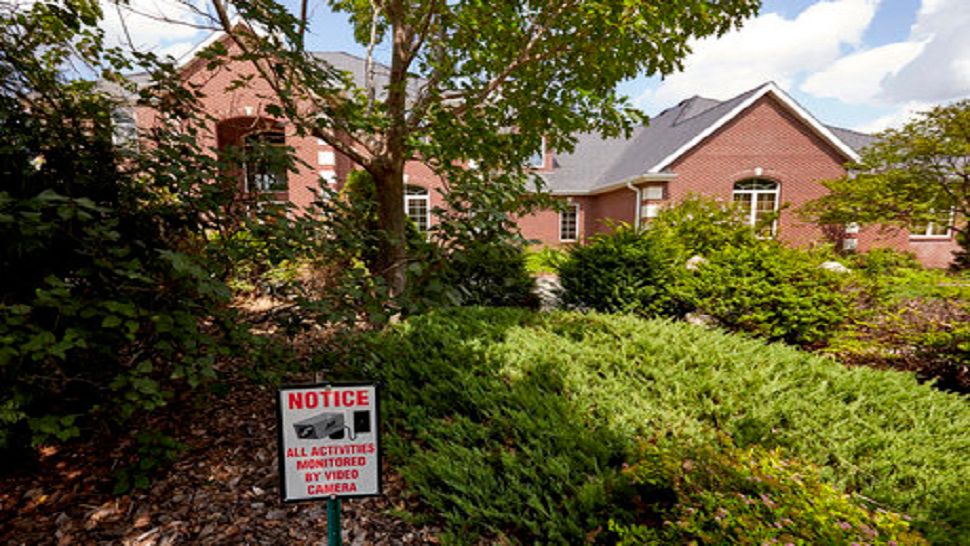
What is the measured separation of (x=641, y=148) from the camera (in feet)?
59.0

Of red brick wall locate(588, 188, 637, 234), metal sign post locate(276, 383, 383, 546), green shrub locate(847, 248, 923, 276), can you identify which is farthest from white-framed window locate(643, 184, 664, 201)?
metal sign post locate(276, 383, 383, 546)

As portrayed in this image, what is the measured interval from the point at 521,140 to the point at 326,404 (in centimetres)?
382

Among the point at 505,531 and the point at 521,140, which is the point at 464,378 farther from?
the point at 521,140

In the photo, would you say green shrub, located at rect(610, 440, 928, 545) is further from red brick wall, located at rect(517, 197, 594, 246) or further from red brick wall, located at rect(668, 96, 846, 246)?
red brick wall, located at rect(517, 197, 594, 246)

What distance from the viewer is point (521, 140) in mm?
4906

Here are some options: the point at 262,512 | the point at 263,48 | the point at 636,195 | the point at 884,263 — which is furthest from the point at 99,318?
the point at 884,263

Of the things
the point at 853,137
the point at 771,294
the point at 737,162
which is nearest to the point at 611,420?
the point at 771,294

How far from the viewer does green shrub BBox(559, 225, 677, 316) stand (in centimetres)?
673

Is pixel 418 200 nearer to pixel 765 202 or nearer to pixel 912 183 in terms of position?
pixel 765 202

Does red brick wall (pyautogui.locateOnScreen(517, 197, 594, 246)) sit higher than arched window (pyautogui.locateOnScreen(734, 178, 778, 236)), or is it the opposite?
arched window (pyautogui.locateOnScreen(734, 178, 778, 236))

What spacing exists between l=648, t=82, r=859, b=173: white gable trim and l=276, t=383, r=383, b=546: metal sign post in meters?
14.3

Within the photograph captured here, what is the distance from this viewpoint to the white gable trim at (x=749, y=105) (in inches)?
554

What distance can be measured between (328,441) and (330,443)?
0.01 meters

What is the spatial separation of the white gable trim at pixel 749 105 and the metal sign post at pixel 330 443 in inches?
562
